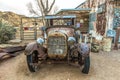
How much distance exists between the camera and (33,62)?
214 inches

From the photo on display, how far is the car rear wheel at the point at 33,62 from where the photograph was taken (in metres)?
5.22

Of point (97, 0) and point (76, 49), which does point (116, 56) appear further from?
point (97, 0)

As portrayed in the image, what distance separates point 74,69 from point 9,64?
2.52m

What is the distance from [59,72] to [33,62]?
915 millimetres

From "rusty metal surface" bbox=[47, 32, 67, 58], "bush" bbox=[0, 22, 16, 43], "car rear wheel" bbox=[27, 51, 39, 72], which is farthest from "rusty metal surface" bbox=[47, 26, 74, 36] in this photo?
"bush" bbox=[0, 22, 16, 43]

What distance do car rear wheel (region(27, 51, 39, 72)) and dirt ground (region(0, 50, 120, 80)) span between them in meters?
0.16

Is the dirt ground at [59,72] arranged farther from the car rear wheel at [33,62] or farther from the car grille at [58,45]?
the car grille at [58,45]

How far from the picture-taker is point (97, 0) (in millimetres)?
Answer: 11516

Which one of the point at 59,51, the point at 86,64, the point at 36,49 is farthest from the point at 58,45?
the point at 86,64

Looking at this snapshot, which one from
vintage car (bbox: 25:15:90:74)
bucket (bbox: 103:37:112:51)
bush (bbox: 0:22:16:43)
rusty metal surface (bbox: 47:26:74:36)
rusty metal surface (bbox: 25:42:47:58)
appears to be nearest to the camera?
vintage car (bbox: 25:15:90:74)

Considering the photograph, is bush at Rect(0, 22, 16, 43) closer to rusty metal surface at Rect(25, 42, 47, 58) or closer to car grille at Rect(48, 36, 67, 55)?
rusty metal surface at Rect(25, 42, 47, 58)

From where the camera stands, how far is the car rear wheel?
5.22 meters

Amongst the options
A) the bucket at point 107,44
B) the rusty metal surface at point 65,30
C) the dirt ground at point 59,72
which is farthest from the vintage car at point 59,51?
Result: the bucket at point 107,44

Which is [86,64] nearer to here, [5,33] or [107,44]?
[107,44]
